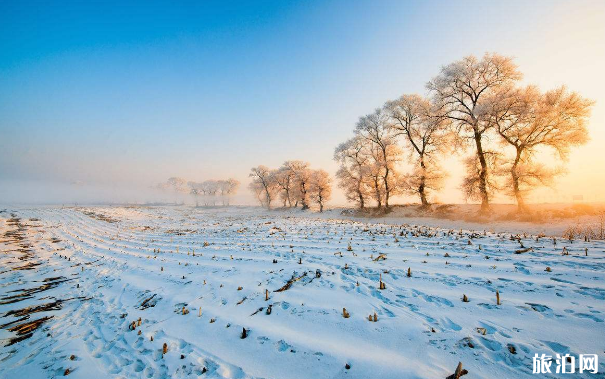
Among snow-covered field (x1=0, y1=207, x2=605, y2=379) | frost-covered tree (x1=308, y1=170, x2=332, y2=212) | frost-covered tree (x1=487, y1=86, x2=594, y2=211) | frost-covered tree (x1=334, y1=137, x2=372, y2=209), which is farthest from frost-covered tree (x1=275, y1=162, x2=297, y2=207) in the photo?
snow-covered field (x1=0, y1=207, x2=605, y2=379)

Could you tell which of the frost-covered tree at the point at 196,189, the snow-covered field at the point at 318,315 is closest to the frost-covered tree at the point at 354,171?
the snow-covered field at the point at 318,315

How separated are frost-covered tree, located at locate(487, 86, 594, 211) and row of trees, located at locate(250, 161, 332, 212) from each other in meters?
25.0

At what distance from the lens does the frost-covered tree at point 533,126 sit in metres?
13.5

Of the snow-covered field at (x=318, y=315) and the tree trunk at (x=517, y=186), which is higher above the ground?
the tree trunk at (x=517, y=186)

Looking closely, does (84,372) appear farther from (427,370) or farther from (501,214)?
(501,214)

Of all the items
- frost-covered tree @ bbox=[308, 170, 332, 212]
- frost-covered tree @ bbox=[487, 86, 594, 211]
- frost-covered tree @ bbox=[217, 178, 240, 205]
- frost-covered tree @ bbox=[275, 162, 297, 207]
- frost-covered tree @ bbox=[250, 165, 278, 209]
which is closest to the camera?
frost-covered tree @ bbox=[487, 86, 594, 211]

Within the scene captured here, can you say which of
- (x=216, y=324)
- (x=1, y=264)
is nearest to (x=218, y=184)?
(x=1, y=264)

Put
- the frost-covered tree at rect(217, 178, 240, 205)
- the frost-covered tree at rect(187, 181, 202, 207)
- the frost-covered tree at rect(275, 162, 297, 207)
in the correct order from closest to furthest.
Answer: the frost-covered tree at rect(275, 162, 297, 207) → the frost-covered tree at rect(217, 178, 240, 205) → the frost-covered tree at rect(187, 181, 202, 207)

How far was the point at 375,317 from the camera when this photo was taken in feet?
10.0

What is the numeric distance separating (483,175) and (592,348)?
1891 cm

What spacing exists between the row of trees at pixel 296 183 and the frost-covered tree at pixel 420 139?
16.7 meters

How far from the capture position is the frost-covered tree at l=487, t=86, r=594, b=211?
531 inches

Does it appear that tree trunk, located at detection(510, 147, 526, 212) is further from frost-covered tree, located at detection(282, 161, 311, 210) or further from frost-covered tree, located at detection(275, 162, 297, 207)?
frost-covered tree, located at detection(275, 162, 297, 207)

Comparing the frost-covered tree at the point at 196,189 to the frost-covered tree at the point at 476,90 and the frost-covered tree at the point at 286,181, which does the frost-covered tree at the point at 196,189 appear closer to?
the frost-covered tree at the point at 286,181
